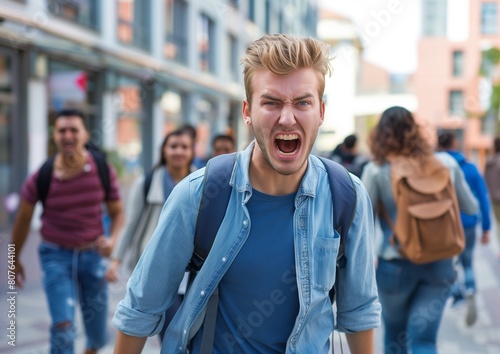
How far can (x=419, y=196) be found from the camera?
11.3 ft

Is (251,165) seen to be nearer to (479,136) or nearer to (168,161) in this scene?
(168,161)

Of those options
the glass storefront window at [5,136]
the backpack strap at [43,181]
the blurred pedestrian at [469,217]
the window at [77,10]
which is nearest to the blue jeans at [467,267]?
the blurred pedestrian at [469,217]

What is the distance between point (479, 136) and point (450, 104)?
3.63m

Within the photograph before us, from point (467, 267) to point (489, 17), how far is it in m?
47.7

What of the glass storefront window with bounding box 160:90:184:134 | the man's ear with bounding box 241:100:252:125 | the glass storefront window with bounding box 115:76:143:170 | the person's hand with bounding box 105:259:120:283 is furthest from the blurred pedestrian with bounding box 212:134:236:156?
the glass storefront window with bounding box 160:90:184:134

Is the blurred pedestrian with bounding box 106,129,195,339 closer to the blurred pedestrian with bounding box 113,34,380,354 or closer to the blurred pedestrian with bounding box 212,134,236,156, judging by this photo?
the blurred pedestrian with bounding box 212,134,236,156

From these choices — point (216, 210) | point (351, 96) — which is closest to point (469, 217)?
point (216, 210)

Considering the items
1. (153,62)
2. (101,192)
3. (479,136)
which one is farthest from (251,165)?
(479,136)

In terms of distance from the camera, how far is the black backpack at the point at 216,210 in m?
1.84

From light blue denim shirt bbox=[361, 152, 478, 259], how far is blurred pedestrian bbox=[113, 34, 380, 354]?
5.56 feet

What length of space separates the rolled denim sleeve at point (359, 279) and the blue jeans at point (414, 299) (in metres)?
1.45

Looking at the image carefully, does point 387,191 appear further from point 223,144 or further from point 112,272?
point 223,144

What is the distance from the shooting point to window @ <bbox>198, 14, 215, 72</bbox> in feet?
76.0

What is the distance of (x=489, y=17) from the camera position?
4838 cm
